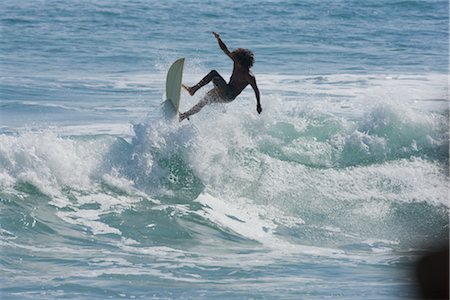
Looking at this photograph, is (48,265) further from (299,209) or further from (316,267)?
(299,209)

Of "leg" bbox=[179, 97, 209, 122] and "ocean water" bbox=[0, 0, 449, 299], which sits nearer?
"ocean water" bbox=[0, 0, 449, 299]

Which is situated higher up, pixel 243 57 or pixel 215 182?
pixel 243 57

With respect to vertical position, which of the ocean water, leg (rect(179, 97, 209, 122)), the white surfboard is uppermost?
the white surfboard

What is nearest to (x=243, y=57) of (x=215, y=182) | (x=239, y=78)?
(x=239, y=78)

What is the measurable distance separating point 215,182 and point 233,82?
1.41 m

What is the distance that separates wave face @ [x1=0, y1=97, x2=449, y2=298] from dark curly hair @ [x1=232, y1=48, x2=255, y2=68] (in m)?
1.26

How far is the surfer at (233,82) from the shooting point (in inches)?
360

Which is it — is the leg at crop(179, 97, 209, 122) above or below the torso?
below

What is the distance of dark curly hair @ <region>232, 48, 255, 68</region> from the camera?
29.9 ft

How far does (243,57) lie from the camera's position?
9.13m

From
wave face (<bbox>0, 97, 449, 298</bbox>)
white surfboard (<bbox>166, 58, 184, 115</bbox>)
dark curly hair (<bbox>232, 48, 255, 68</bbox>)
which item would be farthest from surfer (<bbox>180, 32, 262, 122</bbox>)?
wave face (<bbox>0, 97, 449, 298</bbox>)

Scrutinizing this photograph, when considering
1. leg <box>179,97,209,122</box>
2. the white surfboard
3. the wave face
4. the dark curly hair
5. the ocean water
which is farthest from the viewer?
leg <box>179,97,209,122</box>

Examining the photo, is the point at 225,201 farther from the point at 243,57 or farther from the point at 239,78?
the point at 243,57

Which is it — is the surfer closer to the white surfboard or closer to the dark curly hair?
the dark curly hair
